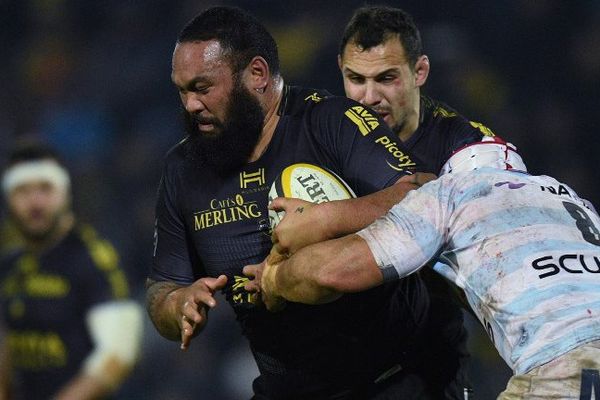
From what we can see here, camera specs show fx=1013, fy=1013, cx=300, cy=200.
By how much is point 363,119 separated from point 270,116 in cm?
30

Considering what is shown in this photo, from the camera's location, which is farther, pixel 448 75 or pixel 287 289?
pixel 448 75

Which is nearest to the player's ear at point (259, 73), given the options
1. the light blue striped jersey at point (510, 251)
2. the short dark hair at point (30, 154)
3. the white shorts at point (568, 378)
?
the light blue striped jersey at point (510, 251)

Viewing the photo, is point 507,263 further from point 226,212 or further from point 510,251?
point 226,212

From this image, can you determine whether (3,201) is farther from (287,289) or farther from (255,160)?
(287,289)

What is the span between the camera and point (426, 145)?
3.74 meters

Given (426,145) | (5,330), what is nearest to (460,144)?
(426,145)

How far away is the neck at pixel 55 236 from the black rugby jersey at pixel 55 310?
0.14 feet

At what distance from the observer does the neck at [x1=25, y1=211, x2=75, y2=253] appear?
17.5ft

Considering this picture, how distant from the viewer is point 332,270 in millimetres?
2305

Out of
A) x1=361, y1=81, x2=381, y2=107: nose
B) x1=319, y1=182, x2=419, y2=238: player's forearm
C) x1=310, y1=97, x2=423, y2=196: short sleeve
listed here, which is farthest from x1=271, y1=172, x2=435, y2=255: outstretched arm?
x1=361, y1=81, x2=381, y2=107: nose

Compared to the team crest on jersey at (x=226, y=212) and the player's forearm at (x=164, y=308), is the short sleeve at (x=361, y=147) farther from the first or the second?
the player's forearm at (x=164, y=308)

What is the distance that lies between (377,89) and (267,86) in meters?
0.98

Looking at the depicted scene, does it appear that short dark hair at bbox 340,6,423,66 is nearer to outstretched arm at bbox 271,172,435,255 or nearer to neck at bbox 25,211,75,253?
outstretched arm at bbox 271,172,435,255

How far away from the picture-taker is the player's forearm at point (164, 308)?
3.00 metres
